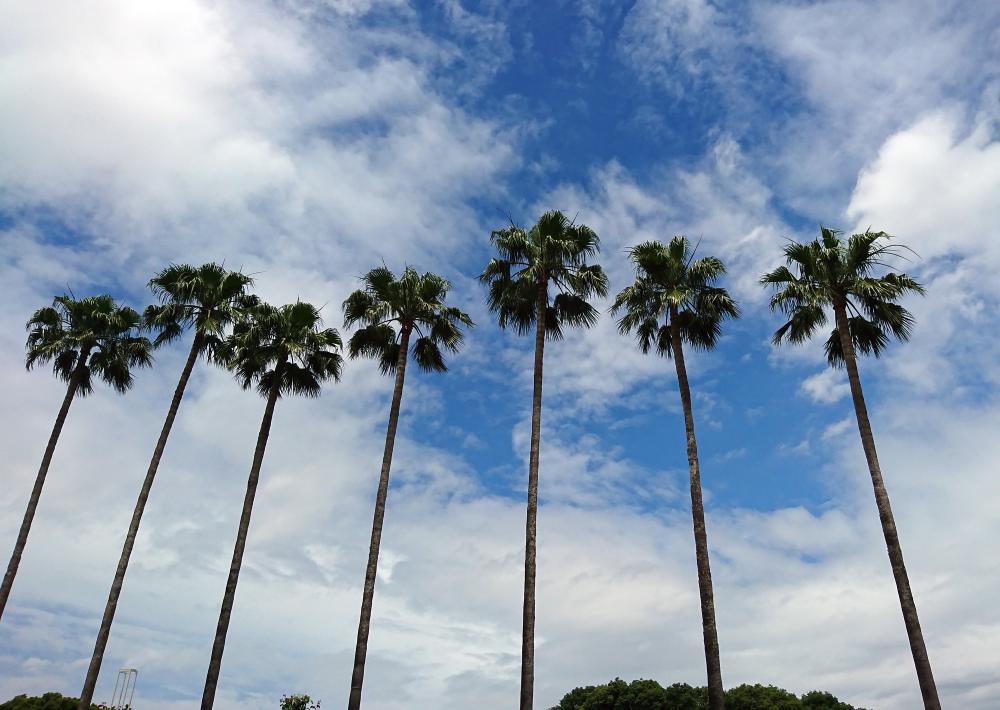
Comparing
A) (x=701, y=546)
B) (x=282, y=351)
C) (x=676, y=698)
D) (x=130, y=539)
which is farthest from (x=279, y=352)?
(x=676, y=698)

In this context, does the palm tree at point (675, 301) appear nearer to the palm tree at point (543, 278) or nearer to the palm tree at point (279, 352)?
the palm tree at point (543, 278)

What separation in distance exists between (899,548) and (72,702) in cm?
3601

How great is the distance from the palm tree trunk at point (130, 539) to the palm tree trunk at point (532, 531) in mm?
16474

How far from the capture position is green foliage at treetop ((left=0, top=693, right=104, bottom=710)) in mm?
33656

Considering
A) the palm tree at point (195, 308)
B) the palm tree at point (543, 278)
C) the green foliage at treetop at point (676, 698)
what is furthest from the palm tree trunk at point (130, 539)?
the green foliage at treetop at point (676, 698)

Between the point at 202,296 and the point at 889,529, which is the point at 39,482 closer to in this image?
the point at 202,296

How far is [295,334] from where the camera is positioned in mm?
33562

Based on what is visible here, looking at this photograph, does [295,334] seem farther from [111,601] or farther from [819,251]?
[819,251]

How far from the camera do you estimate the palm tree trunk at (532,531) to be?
2344 centimetres

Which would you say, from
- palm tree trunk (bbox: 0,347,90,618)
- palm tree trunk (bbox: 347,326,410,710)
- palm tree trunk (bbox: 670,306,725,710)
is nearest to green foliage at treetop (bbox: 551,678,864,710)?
palm tree trunk (bbox: 670,306,725,710)

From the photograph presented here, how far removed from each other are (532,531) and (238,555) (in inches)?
485

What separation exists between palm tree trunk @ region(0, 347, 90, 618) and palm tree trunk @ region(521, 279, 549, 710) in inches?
927

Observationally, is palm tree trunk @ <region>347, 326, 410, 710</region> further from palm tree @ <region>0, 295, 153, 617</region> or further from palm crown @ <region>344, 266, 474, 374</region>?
palm tree @ <region>0, 295, 153, 617</region>

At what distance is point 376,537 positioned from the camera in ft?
89.9
